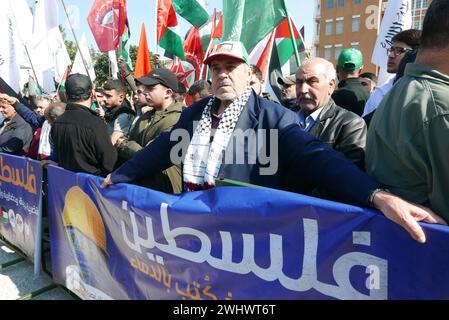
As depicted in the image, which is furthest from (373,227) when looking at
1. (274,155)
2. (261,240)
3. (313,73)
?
(313,73)

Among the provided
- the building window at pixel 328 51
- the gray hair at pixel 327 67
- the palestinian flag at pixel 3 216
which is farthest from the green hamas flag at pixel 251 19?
the building window at pixel 328 51

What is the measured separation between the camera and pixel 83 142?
10.6 feet

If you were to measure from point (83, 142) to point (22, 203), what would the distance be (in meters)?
1.34

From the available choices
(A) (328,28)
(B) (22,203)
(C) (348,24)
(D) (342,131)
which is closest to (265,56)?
(D) (342,131)

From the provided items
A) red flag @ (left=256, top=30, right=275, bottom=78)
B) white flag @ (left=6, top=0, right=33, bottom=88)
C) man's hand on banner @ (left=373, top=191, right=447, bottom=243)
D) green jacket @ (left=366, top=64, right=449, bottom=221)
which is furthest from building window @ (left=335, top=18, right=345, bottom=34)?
man's hand on banner @ (left=373, top=191, right=447, bottom=243)

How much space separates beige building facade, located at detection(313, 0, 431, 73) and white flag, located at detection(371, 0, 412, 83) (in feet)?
135

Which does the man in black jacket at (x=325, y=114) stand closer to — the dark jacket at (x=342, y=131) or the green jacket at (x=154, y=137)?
the dark jacket at (x=342, y=131)

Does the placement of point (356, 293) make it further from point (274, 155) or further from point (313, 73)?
point (313, 73)

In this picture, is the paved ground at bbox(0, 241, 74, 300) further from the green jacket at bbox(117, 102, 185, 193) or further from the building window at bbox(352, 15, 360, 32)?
the building window at bbox(352, 15, 360, 32)

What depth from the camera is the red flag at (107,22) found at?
22.7 ft

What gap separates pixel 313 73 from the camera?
2.68 metres

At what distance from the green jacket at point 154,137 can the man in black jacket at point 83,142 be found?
0.53 ft

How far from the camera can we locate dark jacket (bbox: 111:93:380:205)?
1624 millimetres

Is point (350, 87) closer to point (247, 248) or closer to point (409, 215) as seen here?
point (247, 248)
